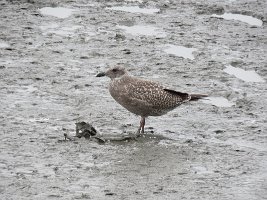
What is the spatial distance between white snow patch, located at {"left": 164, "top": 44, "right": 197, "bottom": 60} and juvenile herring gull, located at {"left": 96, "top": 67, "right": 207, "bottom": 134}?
275cm

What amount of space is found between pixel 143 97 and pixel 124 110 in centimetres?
96

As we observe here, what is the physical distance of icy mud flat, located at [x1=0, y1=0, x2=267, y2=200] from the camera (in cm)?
759

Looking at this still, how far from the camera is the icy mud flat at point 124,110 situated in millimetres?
7594

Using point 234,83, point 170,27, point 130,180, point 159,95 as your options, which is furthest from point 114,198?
point 170,27

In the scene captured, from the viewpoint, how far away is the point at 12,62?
11.3 metres

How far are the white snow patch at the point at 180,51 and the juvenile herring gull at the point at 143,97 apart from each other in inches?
108

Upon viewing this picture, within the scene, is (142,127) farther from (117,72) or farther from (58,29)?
(58,29)

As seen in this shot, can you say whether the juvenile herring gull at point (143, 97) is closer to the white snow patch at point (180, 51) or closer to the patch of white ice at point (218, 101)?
the patch of white ice at point (218, 101)

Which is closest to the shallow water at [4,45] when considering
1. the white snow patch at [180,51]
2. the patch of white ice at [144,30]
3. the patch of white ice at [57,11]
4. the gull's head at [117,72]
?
the patch of white ice at [57,11]

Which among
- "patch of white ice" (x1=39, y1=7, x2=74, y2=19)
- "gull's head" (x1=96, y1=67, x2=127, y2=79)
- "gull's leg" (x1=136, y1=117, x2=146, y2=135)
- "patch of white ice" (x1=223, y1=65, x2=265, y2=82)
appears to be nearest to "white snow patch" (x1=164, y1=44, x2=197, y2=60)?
"patch of white ice" (x1=223, y1=65, x2=265, y2=82)

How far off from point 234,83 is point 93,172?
386 centimetres

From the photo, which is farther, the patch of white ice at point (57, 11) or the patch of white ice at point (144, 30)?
the patch of white ice at point (57, 11)

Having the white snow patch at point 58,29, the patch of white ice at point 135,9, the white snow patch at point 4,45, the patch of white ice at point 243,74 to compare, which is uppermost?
the patch of white ice at point 135,9

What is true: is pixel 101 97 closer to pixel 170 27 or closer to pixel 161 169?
pixel 161 169
